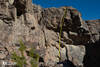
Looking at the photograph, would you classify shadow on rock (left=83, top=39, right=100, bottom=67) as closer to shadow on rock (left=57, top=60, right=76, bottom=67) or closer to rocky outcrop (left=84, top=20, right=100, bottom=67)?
rocky outcrop (left=84, top=20, right=100, bottom=67)

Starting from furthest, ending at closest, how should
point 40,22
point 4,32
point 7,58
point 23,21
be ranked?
point 40,22, point 23,21, point 4,32, point 7,58

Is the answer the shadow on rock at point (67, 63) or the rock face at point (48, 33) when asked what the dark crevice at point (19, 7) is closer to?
the rock face at point (48, 33)

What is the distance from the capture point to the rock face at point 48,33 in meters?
8.66

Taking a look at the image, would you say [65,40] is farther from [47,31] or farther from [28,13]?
[28,13]

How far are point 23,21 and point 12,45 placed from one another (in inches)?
110

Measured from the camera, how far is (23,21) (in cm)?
1039

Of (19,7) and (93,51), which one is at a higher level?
(19,7)

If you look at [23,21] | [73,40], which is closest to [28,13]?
[23,21]

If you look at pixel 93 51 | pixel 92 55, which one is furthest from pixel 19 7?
pixel 92 55

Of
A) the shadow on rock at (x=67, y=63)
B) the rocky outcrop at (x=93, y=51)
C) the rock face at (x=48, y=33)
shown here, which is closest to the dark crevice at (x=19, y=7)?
the rock face at (x=48, y=33)

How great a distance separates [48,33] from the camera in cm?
1280

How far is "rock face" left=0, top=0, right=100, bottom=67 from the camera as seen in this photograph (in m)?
8.66

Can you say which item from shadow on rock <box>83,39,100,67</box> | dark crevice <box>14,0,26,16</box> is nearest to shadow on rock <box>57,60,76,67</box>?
shadow on rock <box>83,39,100,67</box>

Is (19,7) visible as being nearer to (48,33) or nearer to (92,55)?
(48,33)
